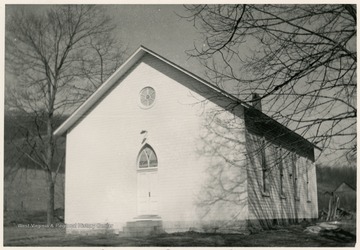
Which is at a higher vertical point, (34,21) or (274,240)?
(34,21)

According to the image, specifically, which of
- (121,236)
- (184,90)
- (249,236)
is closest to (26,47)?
(184,90)

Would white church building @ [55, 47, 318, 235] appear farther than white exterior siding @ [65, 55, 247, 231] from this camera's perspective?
No

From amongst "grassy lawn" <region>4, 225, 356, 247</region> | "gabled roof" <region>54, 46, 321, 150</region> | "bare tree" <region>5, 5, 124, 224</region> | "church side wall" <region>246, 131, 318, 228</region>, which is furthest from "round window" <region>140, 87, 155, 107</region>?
"grassy lawn" <region>4, 225, 356, 247</region>

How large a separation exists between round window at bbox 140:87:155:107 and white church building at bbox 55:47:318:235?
0.04 m

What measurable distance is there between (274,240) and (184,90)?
6153 millimetres

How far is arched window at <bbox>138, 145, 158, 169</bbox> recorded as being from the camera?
720 inches

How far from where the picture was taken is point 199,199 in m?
16.8

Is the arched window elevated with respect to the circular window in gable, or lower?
lower

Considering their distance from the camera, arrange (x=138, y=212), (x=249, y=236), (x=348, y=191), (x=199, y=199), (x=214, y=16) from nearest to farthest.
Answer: (x=214, y=16)
(x=348, y=191)
(x=249, y=236)
(x=199, y=199)
(x=138, y=212)

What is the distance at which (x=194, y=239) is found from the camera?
14773mm

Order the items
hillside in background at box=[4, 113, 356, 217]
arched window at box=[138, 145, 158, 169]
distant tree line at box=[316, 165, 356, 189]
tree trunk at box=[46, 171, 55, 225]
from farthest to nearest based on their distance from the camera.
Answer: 1. tree trunk at box=[46, 171, 55, 225]
2. hillside in background at box=[4, 113, 356, 217]
3. arched window at box=[138, 145, 158, 169]
4. distant tree line at box=[316, 165, 356, 189]

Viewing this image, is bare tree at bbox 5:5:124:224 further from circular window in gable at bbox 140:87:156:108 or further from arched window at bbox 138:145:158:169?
arched window at bbox 138:145:158:169

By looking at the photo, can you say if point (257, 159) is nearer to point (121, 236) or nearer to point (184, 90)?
point (184, 90)

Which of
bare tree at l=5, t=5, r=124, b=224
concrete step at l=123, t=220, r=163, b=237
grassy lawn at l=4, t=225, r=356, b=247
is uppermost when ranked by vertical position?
bare tree at l=5, t=5, r=124, b=224
